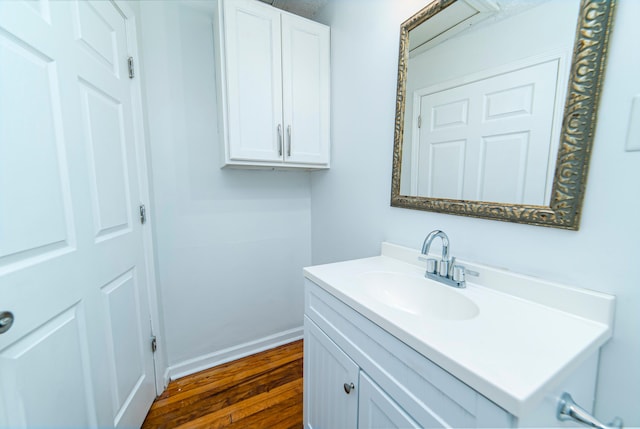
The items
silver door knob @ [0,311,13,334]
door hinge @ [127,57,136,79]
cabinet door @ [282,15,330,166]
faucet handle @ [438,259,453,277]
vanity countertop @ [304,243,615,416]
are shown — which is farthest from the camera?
cabinet door @ [282,15,330,166]

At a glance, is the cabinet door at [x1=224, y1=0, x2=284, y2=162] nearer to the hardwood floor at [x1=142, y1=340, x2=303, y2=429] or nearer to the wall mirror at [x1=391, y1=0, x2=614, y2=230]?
the wall mirror at [x1=391, y1=0, x2=614, y2=230]

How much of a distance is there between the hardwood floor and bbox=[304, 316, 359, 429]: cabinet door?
0.32 m

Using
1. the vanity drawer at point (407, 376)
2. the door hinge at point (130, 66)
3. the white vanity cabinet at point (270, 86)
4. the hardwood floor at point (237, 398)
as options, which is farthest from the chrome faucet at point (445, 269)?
the door hinge at point (130, 66)

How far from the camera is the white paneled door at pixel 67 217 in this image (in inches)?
25.0

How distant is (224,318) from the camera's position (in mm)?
1770

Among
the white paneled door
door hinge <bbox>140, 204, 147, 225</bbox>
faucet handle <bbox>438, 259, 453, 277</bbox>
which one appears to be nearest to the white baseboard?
the white paneled door

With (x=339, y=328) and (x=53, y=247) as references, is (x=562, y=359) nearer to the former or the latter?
(x=339, y=328)

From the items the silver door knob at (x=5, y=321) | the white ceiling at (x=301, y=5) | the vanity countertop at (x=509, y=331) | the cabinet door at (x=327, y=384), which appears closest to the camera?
the vanity countertop at (x=509, y=331)

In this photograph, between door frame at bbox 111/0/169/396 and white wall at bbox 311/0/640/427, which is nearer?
white wall at bbox 311/0/640/427

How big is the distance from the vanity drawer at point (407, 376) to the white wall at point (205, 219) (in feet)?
3.31

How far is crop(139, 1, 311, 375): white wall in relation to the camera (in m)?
1.47

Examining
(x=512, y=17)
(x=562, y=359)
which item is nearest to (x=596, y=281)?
(x=562, y=359)

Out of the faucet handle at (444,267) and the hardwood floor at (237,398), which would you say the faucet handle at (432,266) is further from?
the hardwood floor at (237,398)

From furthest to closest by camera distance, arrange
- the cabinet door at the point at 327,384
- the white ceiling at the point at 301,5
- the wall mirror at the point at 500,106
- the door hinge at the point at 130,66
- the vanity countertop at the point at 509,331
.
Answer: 1. the white ceiling at the point at 301,5
2. the door hinge at the point at 130,66
3. the cabinet door at the point at 327,384
4. the wall mirror at the point at 500,106
5. the vanity countertop at the point at 509,331
